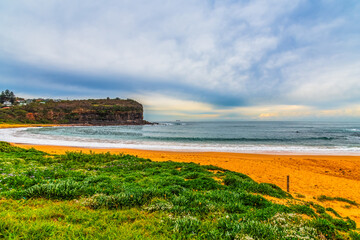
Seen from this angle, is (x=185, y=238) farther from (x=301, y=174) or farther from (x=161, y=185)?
(x=301, y=174)

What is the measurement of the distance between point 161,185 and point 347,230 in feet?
17.7

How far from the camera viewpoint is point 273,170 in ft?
41.2

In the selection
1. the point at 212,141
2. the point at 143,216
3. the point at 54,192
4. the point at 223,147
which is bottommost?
the point at 223,147

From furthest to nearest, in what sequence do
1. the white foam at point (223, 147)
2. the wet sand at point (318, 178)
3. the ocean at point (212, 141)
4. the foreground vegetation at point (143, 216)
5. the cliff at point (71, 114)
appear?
the cliff at point (71, 114), the ocean at point (212, 141), the white foam at point (223, 147), the wet sand at point (318, 178), the foreground vegetation at point (143, 216)

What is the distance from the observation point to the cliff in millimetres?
91125

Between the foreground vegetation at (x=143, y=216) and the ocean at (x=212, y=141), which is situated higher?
the foreground vegetation at (x=143, y=216)

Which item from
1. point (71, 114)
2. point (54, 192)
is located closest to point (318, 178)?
point (54, 192)

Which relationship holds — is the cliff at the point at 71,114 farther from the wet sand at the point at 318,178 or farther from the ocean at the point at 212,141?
the wet sand at the point at 318,178

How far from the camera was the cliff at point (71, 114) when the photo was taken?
91.1m

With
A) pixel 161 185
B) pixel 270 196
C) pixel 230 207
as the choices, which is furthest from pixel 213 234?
pixel 270 196

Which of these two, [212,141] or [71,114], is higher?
[71,114]

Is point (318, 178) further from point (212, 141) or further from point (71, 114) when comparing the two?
point (71, 114)

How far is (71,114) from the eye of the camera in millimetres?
113250

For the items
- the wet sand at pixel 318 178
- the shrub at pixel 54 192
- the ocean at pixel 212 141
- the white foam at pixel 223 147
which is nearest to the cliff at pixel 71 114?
the ocean at pixel 212 141
